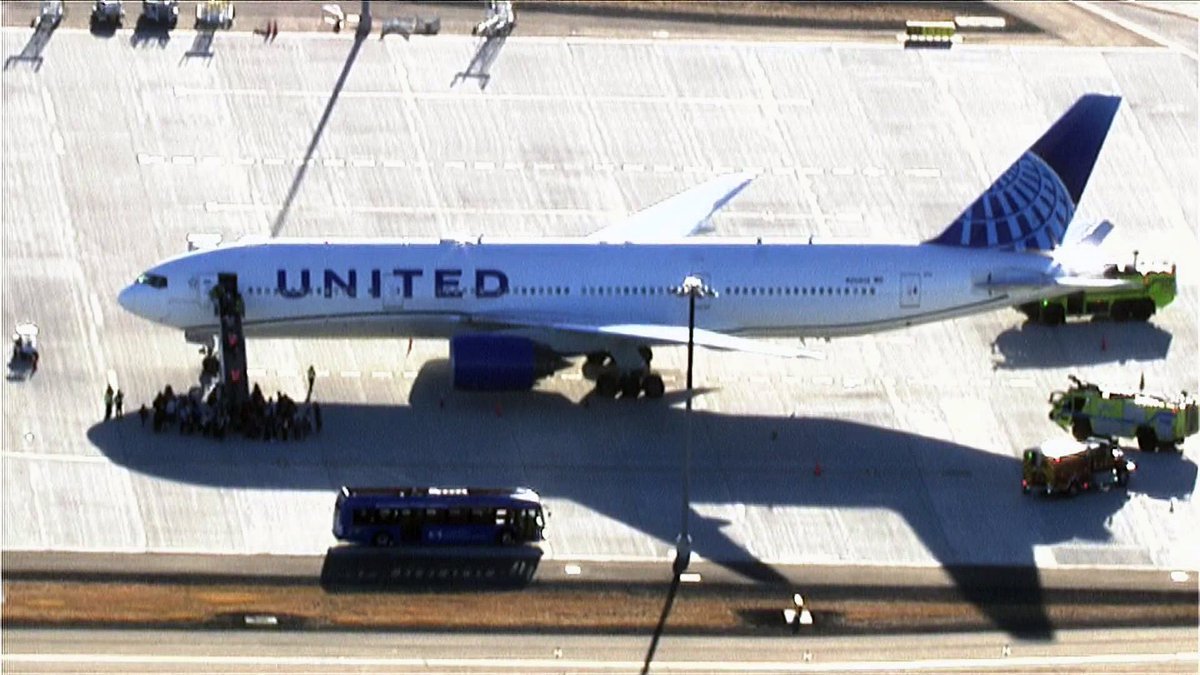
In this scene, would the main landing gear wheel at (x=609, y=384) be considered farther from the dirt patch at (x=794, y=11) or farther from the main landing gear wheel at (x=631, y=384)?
the dirt patch at (x=794, y=11)

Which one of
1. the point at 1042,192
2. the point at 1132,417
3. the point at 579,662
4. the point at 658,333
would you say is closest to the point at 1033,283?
the point at 1042,192

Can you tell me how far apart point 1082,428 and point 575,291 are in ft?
63.6

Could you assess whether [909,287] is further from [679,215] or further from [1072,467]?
[679,215]

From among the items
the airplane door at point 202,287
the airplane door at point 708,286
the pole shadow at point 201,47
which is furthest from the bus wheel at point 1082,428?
the pole shadow at point 201,47

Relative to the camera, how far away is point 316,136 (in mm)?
135500

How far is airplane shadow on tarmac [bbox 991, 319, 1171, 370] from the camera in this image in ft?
383

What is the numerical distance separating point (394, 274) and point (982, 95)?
43.1m

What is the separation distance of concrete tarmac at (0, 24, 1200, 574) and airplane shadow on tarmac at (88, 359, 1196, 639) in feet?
0.50

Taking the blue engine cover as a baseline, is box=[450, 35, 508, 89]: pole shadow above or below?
below

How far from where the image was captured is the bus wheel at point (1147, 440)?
107500mm

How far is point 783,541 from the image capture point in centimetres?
10019

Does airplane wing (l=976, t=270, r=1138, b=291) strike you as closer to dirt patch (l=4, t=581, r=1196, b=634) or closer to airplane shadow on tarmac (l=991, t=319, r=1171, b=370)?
airplane shadow on tarmac (l=991, t=319, r=1171, b=370)

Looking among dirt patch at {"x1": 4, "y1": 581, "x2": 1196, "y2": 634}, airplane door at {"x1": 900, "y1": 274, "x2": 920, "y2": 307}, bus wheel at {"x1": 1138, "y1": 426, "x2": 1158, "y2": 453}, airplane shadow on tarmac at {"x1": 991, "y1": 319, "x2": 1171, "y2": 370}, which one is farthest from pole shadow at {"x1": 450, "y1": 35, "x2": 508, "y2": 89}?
dirt patch at {"x1": 4, "y1": 581, "x2": 1196, "y2": 634}

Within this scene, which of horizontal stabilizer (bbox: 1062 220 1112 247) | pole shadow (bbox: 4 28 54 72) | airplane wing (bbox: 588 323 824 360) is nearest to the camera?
airplane wing (bbox: 588 323 824 360)
